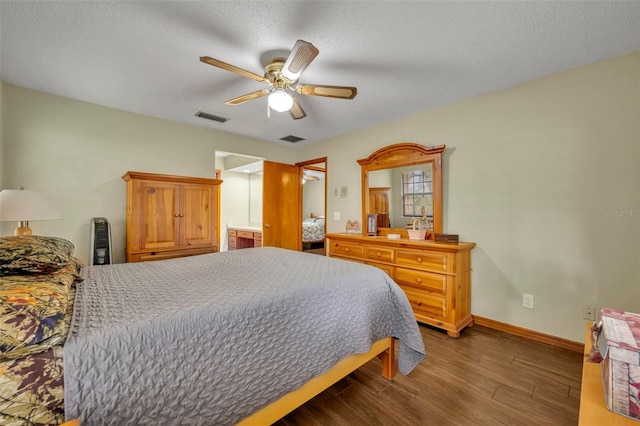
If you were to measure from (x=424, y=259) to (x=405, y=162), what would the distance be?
123 cm

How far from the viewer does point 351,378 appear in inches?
71.6

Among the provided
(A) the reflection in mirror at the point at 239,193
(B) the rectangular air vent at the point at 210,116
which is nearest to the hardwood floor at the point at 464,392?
(B) the rectangular air vent at the point at 210,116

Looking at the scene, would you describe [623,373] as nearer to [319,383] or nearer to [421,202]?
[319,383]

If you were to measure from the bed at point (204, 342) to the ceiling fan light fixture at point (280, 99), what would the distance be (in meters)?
1.24

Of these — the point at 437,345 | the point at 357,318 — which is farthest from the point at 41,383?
the point at 437,345

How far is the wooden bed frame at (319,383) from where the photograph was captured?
119 centimetres

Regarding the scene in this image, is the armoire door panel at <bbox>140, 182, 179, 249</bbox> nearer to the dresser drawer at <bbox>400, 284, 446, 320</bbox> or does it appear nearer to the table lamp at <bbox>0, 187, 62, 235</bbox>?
the table lamp at <bbox>0, 187, 62, 235</bbox>

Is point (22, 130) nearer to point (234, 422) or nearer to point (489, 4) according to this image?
point (234, 422)

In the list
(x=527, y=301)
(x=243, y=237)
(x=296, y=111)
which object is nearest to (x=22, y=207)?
(x=296, y=111)

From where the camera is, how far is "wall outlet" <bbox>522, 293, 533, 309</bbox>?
2400 millimetres

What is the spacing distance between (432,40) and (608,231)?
206 centimetres

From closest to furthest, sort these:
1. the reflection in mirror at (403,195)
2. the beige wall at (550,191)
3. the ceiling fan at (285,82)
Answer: the ceiling fan at (285,82) → the beige wall at (550,191) → the reflection in mirror at (403,195)

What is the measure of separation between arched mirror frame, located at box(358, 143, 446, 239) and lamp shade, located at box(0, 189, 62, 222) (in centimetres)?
324

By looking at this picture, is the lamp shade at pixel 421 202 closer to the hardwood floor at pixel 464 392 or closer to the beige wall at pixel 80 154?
the hardwood floor at pixel 464 392
